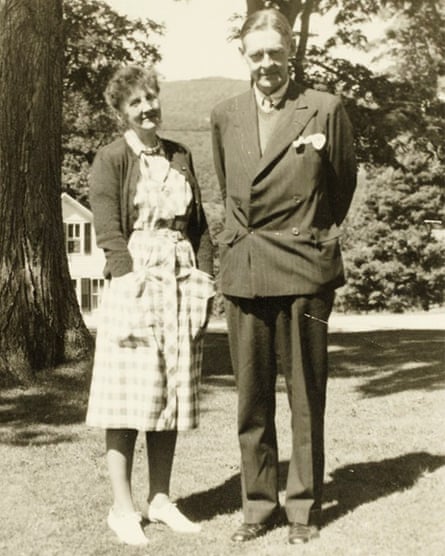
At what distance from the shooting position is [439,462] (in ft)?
18.3

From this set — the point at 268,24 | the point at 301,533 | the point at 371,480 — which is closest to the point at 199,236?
the point at 268,24

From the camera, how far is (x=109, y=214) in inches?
163

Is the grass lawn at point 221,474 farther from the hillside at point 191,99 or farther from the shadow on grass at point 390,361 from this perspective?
the hillside at point 191,99

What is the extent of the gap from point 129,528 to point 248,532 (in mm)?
553

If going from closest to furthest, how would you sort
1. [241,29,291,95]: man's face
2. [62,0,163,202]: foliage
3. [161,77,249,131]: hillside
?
[241,29,291,95]: man's face, [62,0,163,202]: foliage, [161,77,249,131]: hillside

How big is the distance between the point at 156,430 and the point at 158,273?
0.73 meters

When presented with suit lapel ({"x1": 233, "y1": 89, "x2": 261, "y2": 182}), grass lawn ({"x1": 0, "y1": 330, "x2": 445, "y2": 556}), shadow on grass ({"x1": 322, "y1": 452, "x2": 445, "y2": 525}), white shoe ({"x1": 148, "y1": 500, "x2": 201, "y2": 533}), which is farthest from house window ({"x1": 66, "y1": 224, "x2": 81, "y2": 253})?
suit lapel ({"x1": 233, "y1": 89, "x2": 261, "y2": 182})

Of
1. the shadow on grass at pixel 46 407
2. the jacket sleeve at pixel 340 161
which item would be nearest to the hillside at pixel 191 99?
the shadow on grass at pixel 46 407

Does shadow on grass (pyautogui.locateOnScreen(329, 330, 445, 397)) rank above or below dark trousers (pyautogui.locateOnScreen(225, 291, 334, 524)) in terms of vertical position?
below

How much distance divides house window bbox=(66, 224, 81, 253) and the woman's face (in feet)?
143

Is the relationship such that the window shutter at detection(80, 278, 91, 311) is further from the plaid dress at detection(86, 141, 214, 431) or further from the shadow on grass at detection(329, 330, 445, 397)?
the plaid dress at detection(86, 141, 214, 431)

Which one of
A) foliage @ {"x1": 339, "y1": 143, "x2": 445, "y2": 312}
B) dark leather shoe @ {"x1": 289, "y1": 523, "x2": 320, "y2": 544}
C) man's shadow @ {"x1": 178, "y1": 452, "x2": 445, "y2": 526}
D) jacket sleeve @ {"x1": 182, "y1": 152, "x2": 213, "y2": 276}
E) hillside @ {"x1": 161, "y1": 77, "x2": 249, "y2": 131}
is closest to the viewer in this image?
dark leather shoe @ {"x1": 289, "y1": 523, "x2": 320, "y2": 544}

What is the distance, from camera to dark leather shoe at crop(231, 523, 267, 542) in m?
4.14

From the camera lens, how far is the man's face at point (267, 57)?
3.93 m
